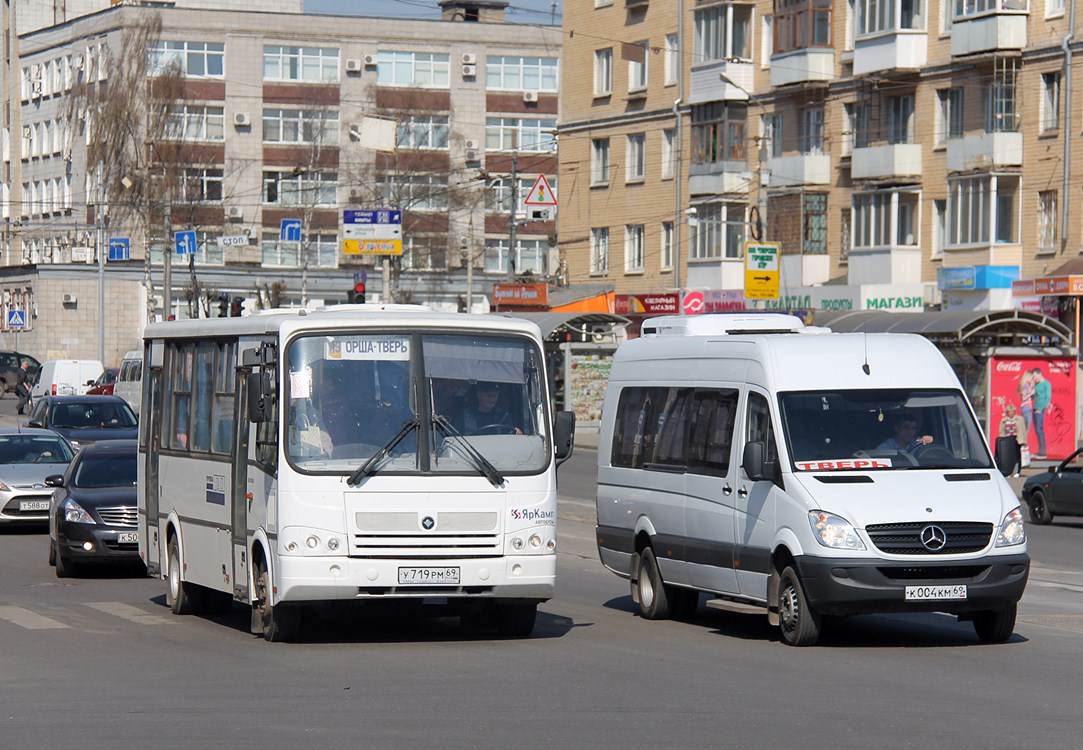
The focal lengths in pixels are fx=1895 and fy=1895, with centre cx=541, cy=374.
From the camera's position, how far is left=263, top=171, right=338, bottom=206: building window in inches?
3588

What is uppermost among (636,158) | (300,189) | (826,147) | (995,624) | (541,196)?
(300,189)

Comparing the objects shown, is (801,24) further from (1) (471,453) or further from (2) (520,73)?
(1) (471,453)

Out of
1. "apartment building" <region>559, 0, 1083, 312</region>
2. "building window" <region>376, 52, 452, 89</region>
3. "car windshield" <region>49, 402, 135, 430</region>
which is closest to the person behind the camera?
"car windshield" <region>49, 402, 135, 430</region>

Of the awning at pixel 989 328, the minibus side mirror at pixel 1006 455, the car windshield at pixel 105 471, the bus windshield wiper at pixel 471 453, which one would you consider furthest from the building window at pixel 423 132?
the minibus side mirror at pixel 1006 455

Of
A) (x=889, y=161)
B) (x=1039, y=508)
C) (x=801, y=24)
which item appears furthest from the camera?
(x=801, y=24)

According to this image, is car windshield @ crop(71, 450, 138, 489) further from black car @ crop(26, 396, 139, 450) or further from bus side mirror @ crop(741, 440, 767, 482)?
black car @ crop(26, 396, 139, 450)

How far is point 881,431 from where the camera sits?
13.9 m

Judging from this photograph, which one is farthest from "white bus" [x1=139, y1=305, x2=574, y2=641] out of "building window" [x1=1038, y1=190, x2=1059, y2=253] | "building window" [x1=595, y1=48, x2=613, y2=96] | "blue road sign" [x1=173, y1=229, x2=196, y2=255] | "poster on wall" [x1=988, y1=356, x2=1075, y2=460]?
"building window" [x1=595, y1=48, x2=613, y2=96]

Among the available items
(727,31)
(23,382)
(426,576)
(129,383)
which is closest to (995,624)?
(426,576)

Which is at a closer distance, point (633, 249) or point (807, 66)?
point (807, 66)

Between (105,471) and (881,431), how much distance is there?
10264mm

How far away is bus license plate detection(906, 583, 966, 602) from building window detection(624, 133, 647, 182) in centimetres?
5039

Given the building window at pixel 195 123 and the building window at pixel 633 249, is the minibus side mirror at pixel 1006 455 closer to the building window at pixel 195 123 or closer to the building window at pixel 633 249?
the building window at pixel 633 249

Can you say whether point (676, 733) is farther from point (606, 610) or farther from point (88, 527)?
point (88, 527)
